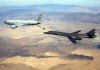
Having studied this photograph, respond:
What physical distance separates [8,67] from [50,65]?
67.1 metres

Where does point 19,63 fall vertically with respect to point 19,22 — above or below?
below

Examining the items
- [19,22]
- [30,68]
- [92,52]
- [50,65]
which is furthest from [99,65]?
[19,22]

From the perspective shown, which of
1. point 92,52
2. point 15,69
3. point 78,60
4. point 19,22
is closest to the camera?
point 19,22

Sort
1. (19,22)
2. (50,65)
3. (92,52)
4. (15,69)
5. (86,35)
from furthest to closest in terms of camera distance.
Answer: (92,52), (50,65), (15,69), (19,22), (86,35)

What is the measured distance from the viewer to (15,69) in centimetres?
14188

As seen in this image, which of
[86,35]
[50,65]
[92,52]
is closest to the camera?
[86,35]

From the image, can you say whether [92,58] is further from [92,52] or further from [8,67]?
[8,67]

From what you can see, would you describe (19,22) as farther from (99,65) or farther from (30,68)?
(99,65)

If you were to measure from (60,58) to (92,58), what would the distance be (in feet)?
185

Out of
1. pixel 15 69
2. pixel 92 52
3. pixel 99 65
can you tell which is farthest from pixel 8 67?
pixel 92 52

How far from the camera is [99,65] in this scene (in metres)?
142

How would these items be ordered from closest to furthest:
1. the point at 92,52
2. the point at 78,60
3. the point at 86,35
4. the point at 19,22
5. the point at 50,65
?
the point at 86,35 → the point at 19,22 → the point at 50,65 → the point at 78,60 → the point at 92,52

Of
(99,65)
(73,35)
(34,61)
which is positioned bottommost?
(34,61)

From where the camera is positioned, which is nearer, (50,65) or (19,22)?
(19,22)
